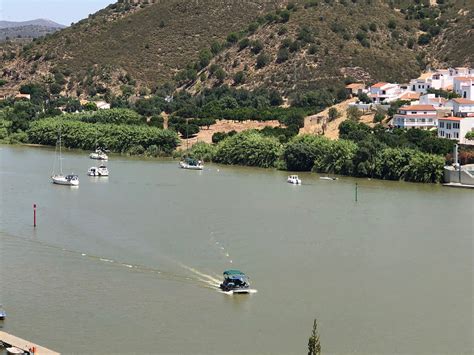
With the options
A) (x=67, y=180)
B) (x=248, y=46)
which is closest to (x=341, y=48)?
(x=248, y=46)

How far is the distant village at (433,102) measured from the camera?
40969mm

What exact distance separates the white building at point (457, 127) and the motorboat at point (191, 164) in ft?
29.9

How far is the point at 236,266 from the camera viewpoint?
71.3 feet

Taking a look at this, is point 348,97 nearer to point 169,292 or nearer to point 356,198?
point 356,198

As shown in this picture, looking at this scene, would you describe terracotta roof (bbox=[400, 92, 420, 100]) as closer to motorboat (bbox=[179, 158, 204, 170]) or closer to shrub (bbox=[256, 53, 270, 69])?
shrub (bbox=[256, 53, 270, 69])

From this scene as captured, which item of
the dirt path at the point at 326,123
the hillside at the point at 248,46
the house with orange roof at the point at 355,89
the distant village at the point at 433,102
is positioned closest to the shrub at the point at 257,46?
the hillside at the point at 248,46

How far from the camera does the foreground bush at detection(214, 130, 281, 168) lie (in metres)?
40.9

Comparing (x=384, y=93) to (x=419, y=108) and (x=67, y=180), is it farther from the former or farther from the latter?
(x=67, y=180)

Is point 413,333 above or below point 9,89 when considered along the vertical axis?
below

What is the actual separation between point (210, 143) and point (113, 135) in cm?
431

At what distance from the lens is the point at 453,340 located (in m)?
17.5

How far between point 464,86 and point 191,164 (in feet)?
47.4

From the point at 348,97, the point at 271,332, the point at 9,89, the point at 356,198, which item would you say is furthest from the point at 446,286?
the point at 9,89

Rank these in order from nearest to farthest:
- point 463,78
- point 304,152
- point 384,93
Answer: point 304,152 → point 463,78 → point 384,93
